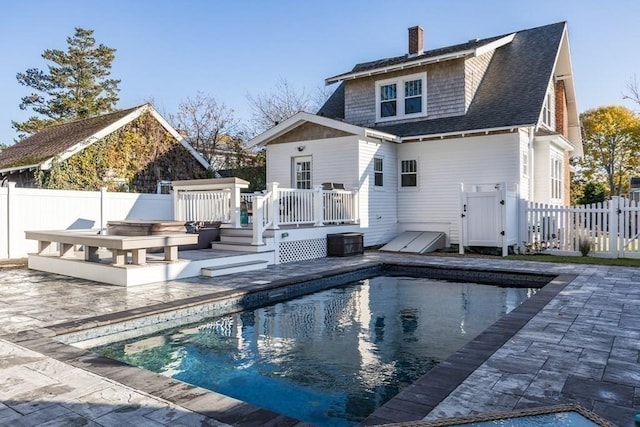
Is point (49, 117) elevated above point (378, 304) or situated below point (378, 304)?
above

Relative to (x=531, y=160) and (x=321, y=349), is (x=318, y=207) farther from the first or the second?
(x=321, y=349)

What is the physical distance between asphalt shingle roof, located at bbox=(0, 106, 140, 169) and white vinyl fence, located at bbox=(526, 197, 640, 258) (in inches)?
558

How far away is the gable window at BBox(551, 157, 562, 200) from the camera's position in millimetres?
16156

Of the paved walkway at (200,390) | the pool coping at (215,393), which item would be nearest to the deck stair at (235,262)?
the paved walkway at (200,390)

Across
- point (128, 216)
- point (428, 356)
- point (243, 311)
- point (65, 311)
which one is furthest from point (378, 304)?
point (128, 216)

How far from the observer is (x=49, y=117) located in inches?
1271

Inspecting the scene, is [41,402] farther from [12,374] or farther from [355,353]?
[355,353]

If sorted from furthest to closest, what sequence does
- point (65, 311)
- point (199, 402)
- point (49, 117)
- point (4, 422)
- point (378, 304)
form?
point (49, 117) < point (378, 304) < point (65, 311) < point (199, 402) < point (4, 422)

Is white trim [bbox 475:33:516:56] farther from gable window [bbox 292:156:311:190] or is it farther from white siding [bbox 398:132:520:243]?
gable window [bbox 292:156:311:190]

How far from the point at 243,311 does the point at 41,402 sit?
390 centimetres

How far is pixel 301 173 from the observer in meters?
15.3

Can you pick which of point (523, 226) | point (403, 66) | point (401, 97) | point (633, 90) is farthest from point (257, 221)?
point (633, 90)

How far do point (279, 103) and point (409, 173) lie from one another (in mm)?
15461

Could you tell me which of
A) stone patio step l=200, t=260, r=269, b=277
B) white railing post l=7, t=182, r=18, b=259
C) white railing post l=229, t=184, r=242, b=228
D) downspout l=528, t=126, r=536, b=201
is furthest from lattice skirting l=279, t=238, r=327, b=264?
downspout l=528, t=126, r=536, b=201
